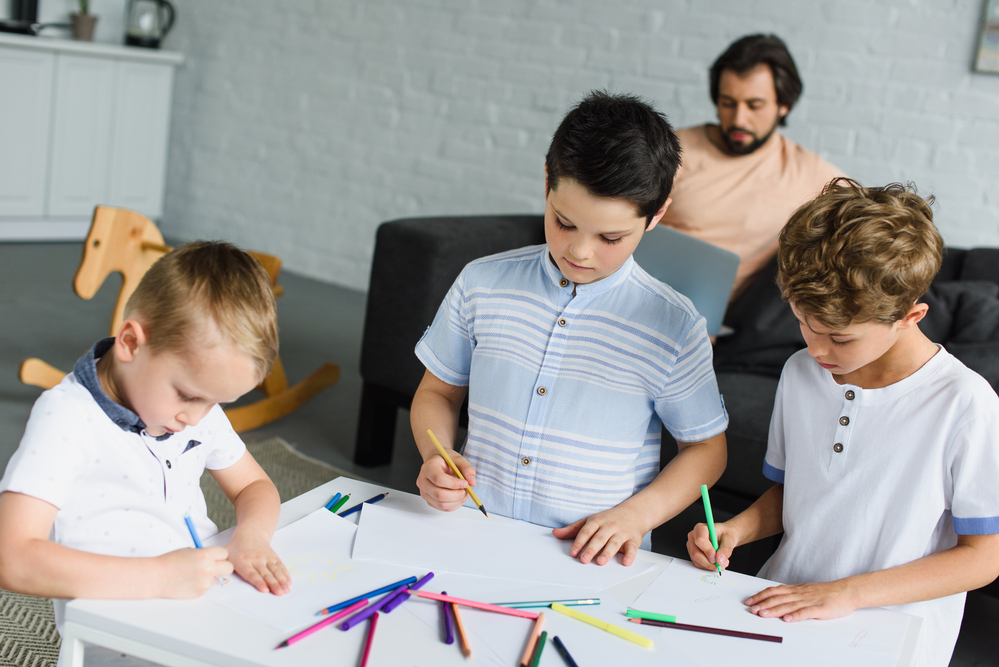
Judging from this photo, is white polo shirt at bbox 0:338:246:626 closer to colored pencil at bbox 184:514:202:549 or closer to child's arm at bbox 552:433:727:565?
colored pencil at bbox 184:514:202:549

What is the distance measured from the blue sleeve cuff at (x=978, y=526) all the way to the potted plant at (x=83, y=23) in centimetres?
425

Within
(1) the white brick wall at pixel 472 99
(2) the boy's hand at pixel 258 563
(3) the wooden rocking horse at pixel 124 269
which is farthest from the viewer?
(1) the white brick wall at pixel 472 99

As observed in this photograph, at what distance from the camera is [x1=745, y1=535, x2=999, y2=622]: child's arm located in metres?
0.84

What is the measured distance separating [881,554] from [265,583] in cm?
69

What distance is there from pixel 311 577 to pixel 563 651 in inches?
9.7

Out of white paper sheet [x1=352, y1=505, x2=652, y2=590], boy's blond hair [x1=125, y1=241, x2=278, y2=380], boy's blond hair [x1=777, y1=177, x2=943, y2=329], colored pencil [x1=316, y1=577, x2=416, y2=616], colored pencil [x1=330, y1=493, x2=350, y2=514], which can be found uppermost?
boy's blond hair [x1=777, y1=177, x2=943, y2=329]

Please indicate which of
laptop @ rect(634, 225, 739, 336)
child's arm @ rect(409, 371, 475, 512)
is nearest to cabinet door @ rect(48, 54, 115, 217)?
laptop @ rect(634, 225, 739, 336)

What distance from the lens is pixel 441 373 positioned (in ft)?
3.91

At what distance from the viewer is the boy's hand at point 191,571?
734 mm

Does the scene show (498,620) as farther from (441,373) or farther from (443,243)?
(443,243)

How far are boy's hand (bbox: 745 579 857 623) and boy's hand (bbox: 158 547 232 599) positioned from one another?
501 mm

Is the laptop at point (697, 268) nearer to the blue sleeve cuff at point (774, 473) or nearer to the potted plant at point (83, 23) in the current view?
the blue sleeve cuff at point (774, 473)

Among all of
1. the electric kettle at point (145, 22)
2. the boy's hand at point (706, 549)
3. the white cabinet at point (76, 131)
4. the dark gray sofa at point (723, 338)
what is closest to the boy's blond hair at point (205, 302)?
the boy's hand at point (706, 549)

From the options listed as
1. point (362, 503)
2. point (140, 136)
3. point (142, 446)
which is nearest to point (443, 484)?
point (362, 503)
